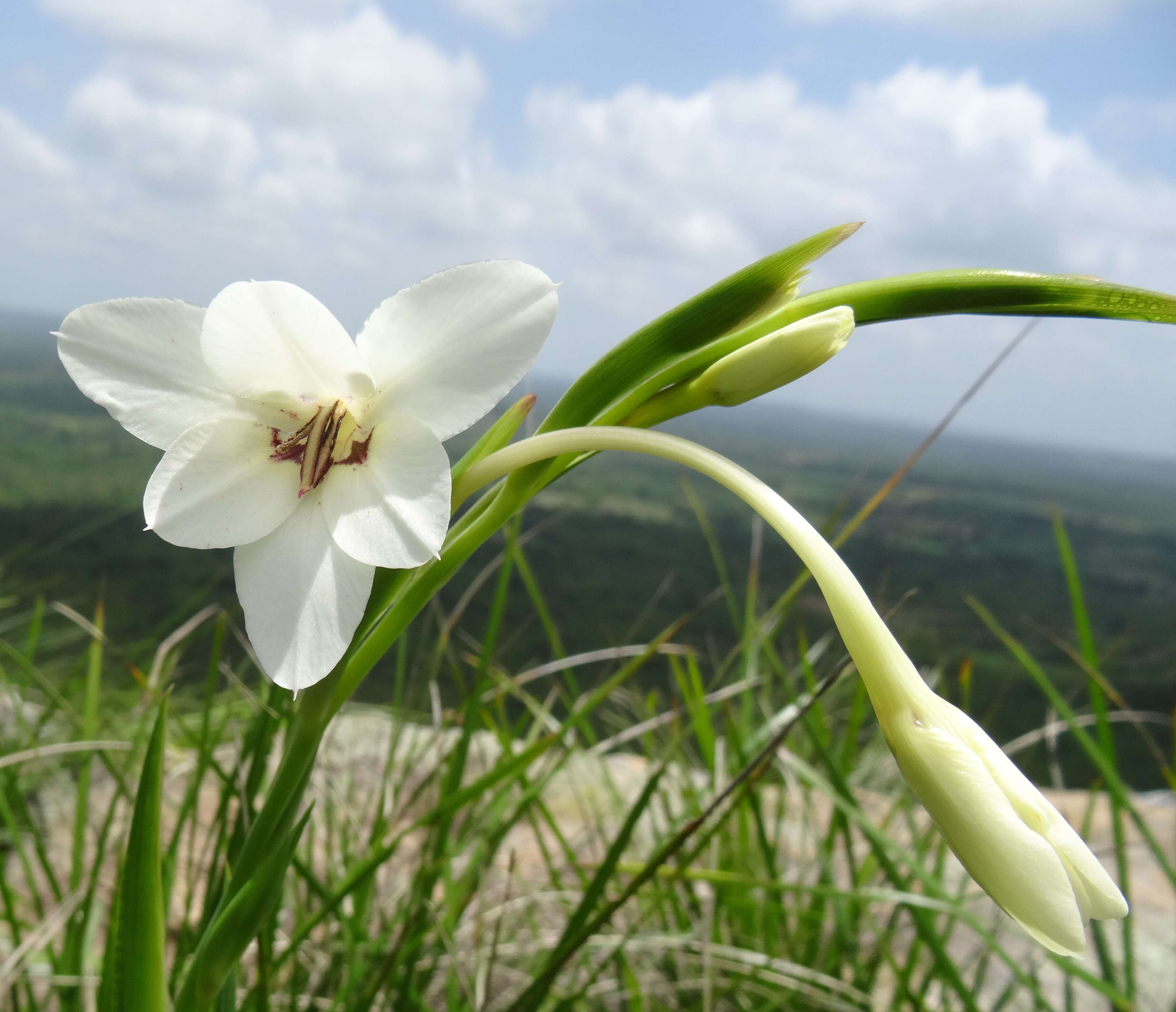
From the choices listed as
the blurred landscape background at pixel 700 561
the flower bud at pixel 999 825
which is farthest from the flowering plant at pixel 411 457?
the blurred landscape background at pixel 700 561

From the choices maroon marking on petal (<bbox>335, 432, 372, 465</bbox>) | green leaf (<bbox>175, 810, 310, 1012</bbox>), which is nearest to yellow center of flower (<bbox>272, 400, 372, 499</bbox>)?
maroon marking on petal (<bbox>335, 432, 372, 465</bbox>)

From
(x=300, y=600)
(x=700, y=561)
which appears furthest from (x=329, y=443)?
(x=700, y=561)

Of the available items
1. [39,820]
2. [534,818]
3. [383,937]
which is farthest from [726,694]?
[39,820]

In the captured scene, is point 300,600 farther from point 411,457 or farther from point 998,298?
point 998,298

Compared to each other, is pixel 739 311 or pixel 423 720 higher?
pixel 739 311

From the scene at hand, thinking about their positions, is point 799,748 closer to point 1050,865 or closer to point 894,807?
point 894,807

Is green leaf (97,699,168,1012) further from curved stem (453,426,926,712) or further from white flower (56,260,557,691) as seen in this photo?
curved stem (453,426,926,712)
